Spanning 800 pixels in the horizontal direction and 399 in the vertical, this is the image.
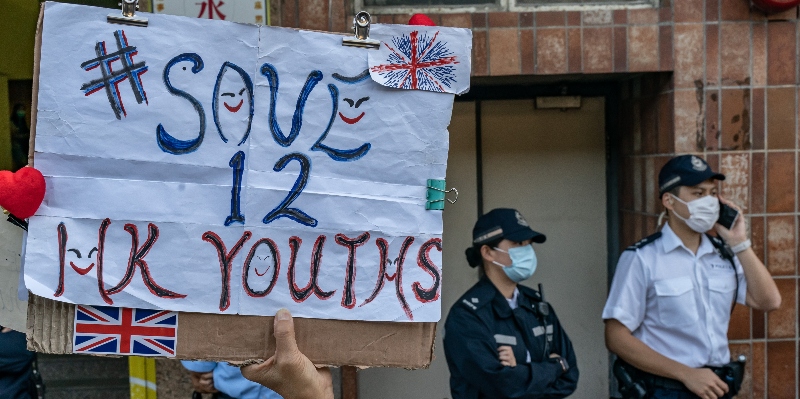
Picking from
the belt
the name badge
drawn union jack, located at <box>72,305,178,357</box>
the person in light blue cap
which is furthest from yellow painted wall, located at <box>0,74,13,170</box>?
the belt

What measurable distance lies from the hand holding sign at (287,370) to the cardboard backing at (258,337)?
4 centimetres

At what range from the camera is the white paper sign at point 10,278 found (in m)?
2.03

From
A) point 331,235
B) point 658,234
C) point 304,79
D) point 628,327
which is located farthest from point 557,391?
point 304,79

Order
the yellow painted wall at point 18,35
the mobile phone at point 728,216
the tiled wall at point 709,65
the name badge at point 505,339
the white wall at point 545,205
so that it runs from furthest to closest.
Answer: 1. the white wall at point 545,205
2. the tiled wall at point 709,65
3. the mobile phone at point 728,216
4. the name badge at point 505,339
5. the yellow painted wall at point 18,35

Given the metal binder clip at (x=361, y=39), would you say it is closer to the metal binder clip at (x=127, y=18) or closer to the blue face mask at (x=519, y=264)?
the metal binder clip at (x=127, y=18)

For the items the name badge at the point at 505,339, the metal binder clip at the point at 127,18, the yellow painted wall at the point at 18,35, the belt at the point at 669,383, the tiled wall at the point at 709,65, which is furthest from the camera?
the tiled wall at the point at 709,65

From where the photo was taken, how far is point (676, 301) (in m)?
3.70

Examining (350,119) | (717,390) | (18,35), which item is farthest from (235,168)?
(717,390)

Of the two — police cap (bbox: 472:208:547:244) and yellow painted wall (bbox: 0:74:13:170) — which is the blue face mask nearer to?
police cap (bbox: 472:208:547:244)

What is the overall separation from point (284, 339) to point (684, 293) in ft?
7.93

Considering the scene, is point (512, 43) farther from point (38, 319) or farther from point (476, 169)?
point (38, 319)

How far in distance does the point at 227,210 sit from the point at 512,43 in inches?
104

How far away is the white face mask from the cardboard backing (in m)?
2.15

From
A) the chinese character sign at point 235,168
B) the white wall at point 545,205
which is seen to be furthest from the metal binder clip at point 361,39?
the white wall at point 545,205
